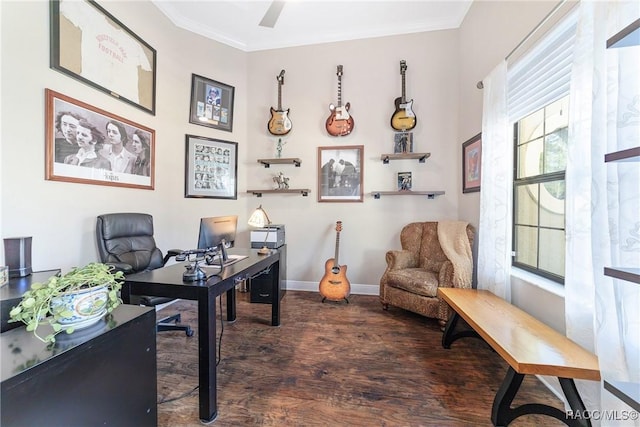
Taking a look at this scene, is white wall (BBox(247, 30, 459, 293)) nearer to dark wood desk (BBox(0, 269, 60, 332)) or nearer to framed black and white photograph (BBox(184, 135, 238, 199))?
framed black and white photograph (BBox(184, 135, 238, 199))

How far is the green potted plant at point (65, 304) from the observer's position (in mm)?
839

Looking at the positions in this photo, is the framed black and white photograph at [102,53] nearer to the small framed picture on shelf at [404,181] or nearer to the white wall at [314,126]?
the white wall at [314,126]

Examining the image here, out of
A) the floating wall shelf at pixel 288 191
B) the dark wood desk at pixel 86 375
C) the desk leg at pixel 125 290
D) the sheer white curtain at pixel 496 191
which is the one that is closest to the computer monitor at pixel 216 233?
the desk leg at pixel 125 290

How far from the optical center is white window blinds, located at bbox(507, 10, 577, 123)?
151cm

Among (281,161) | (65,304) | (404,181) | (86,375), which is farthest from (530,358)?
(281,161)

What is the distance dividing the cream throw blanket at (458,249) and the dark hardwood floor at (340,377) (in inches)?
20.1

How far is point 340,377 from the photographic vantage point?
168cm

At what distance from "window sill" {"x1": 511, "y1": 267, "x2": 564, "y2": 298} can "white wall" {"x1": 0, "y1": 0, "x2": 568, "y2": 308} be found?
79cm

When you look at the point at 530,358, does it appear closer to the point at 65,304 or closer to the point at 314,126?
the point at 65,304

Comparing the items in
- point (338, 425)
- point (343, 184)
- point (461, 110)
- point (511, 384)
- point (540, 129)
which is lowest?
point (338, 425)

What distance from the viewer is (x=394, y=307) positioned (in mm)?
2871

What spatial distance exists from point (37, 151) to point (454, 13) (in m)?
4.06

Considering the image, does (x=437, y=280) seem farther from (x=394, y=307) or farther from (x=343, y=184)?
(x=343, y=184)

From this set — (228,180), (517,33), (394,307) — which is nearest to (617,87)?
(517,33)
